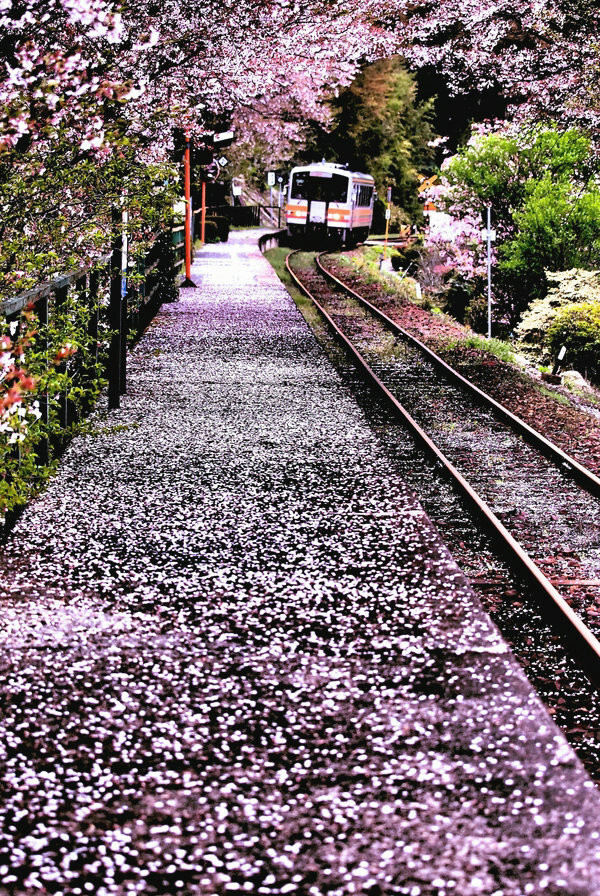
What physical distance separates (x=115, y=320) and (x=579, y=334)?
8.25m

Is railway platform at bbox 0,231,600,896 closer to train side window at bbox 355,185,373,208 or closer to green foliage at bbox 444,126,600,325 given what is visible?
green foliage at bbox 444,126,600,325

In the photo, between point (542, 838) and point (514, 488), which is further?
point (514, 488)

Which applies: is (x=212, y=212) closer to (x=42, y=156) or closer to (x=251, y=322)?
(x=251, y=322)

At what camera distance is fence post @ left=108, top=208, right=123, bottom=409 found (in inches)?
398

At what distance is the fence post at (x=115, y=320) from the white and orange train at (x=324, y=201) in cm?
3227

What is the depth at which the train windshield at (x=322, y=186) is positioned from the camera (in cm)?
4166

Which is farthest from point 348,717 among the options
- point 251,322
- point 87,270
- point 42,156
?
point 251,322

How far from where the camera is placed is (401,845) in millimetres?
3520

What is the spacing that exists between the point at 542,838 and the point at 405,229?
4731 cm

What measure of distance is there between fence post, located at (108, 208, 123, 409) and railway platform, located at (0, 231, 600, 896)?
223 centimetres

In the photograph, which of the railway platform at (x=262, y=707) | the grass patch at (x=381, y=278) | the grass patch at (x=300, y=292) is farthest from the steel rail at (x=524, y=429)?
the grass patch at (x=381, y=278)

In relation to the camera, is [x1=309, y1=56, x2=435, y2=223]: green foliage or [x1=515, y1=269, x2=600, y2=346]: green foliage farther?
[x1=309, y1=56, x2=435, y2=223]: green foliage

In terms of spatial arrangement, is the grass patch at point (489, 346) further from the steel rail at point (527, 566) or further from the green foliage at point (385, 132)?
the green foliage at point (385, 132)

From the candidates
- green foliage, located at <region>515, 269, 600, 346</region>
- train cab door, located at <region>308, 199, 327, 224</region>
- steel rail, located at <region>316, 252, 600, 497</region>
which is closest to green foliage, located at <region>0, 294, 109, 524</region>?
steel rail, located at <region>316, 252, 600, 497</region>
